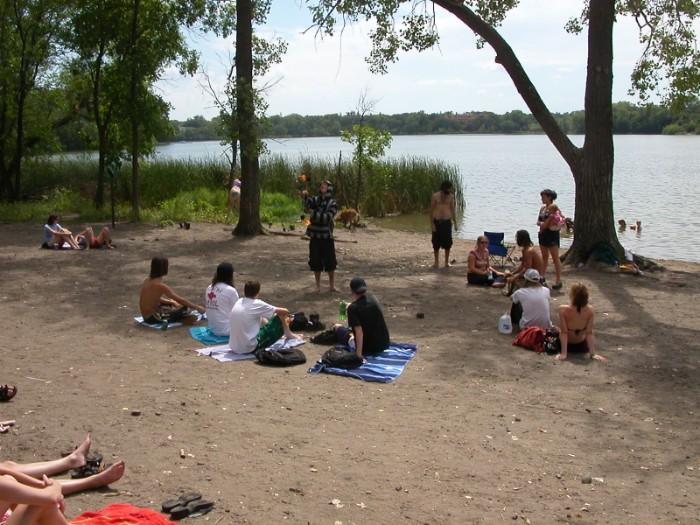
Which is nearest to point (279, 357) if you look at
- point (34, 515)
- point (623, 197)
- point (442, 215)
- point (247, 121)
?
point (34, 515)

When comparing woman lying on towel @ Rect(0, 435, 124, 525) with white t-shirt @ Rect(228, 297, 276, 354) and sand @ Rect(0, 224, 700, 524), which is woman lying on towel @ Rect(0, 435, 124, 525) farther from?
white t-shirt @ Rect(228, 297, 276, 354)

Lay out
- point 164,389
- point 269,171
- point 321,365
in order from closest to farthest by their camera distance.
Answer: point 164,389
point 321,365
point 269,171

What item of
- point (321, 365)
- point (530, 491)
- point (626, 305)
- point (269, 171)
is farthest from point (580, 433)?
point (269, 171)

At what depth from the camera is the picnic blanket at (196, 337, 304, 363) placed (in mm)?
7820

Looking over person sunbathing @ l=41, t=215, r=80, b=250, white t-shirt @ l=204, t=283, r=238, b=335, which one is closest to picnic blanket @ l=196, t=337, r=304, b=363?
white t-shirt @ l=204, t=283, r=238, b=335

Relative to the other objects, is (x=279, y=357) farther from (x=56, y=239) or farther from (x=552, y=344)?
(x=56, y=239)

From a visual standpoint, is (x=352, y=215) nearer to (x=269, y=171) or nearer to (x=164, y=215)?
(x=164, y=215)

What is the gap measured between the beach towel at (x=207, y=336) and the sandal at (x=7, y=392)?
7.97 feet

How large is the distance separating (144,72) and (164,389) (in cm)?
1306

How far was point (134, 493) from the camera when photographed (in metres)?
4.68

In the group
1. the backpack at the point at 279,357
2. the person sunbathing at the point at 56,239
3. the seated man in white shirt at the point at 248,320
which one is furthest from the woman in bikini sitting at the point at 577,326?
the person sunbathing at the point at 56,239

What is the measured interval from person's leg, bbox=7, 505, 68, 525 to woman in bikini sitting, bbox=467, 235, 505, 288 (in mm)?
8732

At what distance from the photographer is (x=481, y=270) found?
11859 millimetres

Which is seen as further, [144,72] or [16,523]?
[144,72]
